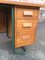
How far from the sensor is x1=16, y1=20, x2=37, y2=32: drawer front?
1.29m

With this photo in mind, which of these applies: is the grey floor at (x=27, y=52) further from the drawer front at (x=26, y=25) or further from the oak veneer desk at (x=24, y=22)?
the drawer front at (x=26, y=25)

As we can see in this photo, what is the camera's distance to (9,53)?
147 cm

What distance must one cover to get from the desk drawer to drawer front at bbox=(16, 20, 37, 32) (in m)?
0.05

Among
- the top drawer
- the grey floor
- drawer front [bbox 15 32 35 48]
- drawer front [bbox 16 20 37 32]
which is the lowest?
the grey floor

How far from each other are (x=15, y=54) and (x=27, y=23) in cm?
45

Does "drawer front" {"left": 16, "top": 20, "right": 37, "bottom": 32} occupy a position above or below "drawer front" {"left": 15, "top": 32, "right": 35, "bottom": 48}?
above

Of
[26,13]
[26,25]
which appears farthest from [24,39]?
[26,13]

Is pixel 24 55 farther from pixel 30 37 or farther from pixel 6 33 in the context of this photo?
pixel 6 33

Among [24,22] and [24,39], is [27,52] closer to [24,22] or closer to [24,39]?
[24,39]

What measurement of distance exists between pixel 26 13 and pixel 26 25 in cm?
14

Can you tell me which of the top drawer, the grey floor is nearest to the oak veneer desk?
the top drawer

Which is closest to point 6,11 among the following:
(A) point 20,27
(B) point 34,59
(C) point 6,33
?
(C) point 6,33

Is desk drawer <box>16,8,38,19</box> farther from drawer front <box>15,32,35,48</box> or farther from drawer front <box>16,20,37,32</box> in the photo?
drawer front <box>15,32,35,48</box>

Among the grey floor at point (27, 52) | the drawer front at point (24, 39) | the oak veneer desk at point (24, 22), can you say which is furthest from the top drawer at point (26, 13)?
the grey floor at point (27, 52)
